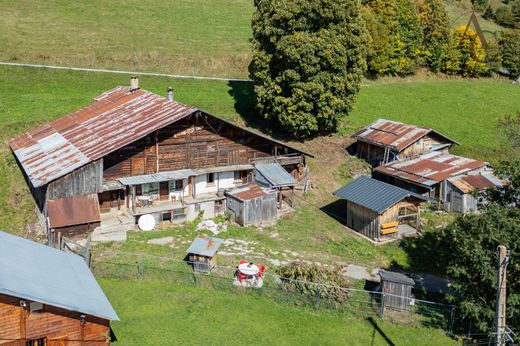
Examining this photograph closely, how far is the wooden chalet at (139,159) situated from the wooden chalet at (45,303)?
37.1 ft

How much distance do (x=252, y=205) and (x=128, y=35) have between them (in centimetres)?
Result: 3908

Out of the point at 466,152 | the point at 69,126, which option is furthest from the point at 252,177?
the point at 466,152

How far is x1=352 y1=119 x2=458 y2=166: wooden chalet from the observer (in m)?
49.4

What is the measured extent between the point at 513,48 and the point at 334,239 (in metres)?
55.8

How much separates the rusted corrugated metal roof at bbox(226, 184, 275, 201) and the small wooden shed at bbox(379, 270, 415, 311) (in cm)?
1285

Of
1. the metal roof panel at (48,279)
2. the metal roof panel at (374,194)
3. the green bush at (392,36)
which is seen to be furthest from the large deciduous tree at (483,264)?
the green bush at (392,36)

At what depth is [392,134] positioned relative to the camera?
167 ft

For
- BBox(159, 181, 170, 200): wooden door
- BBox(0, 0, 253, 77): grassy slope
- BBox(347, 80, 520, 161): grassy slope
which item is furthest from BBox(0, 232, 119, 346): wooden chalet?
BBox(0, 0, 253, 77): grassy slope

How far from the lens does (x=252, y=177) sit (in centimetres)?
4253

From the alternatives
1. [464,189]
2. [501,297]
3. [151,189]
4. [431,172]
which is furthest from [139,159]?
[501,297]

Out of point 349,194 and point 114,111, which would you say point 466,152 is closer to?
point 349,194

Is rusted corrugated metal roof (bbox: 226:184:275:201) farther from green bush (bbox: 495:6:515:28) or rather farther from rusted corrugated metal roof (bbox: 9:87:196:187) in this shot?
green bush (bbox: 495:6:515:28)

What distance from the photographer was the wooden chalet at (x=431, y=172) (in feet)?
148

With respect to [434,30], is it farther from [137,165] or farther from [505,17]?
[137,165]
